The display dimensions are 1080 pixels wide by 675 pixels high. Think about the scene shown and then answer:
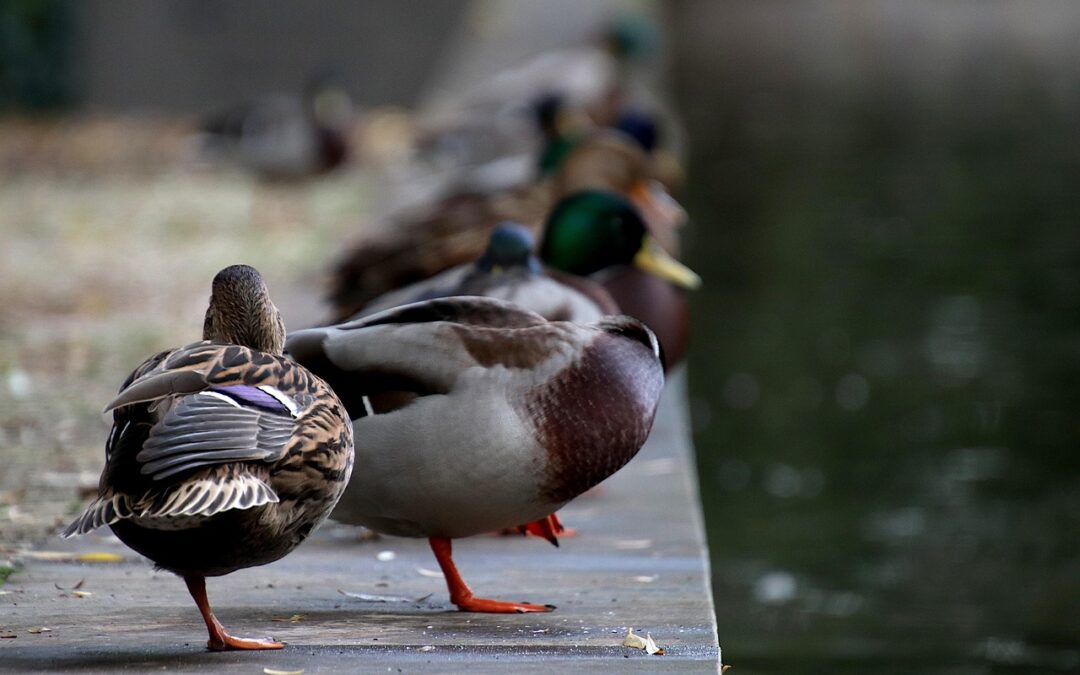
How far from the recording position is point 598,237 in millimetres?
6484

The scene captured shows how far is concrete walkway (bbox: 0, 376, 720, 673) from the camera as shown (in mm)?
3721

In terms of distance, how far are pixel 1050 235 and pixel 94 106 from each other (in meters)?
9.69

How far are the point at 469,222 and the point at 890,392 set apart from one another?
421 centimetres

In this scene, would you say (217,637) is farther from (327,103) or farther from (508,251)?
(327,103)

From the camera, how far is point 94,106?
19.0 m

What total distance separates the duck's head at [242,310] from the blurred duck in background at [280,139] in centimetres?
1030

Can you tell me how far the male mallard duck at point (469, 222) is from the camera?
704 centimetres

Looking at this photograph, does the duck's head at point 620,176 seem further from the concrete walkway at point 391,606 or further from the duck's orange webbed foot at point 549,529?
the duck's orange webbed foot at point 549,529

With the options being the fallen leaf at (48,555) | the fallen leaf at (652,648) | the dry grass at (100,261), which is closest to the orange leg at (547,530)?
the fallen leaf at (652,648)

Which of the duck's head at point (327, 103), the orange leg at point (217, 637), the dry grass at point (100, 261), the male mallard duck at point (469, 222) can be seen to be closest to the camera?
the orange leg at point (217, 637)

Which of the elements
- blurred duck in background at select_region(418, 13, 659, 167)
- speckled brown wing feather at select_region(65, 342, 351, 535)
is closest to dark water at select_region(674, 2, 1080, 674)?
blurred duck in background at select_region(418, 13, 659, 167)

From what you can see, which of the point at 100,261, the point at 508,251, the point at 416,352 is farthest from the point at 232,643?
the point at 100,261

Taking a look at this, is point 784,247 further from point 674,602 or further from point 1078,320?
point 674,602

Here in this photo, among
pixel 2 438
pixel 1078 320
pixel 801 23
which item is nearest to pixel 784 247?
pixel 1078 320
